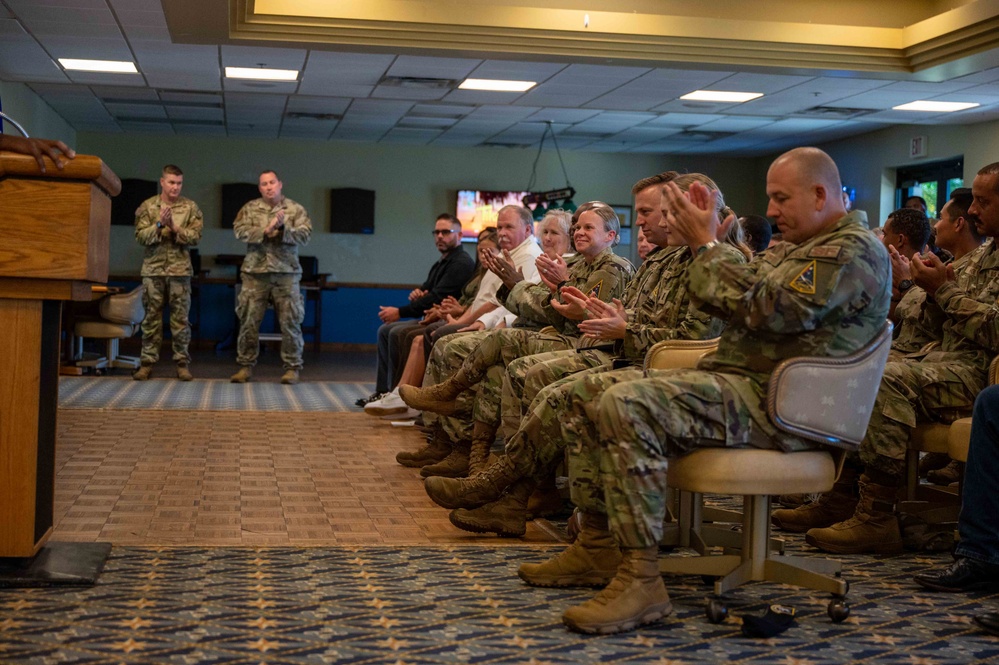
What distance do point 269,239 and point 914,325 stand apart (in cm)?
592

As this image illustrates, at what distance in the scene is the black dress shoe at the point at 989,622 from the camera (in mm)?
2605

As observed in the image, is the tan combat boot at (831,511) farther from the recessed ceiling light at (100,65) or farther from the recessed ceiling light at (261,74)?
the recessed ceiling light at (100,65)

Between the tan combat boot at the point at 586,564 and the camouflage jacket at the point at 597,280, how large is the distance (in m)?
1.17

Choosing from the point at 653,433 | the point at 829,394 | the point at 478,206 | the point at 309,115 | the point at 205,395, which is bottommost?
the point at 205,395

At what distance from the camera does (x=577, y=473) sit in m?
2.96

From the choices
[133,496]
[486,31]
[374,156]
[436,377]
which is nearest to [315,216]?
[374,156]

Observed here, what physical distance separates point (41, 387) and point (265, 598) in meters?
0.81

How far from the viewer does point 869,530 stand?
355cm

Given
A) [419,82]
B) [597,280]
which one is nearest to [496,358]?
[597,280]

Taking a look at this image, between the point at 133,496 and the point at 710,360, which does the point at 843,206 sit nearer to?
the point at 710,360

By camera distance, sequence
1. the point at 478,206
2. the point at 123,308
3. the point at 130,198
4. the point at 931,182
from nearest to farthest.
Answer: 1. the point at 123,308
2. the point at 931,182
3. the point at 130,198
4. the point at 478,206

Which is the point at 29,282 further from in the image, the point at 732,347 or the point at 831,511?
the point at 831,511

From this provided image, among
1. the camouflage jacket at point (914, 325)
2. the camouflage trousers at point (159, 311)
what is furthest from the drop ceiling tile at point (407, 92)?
the camouflage jacket at point (914, 325)

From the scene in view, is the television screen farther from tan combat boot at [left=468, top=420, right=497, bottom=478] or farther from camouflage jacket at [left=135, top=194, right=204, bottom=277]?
tan combat boot at [left=468, top=420, right=497, bottom=478]
